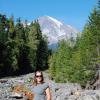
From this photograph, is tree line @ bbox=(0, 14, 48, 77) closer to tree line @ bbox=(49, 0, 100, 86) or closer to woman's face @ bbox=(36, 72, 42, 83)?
tree line @ bbox=(49, 0, 100, 86)

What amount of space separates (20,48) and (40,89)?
105641 millimetres

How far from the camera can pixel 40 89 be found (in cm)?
1277

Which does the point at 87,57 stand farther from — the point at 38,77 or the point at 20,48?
the point at 38,77

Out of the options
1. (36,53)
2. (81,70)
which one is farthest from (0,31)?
(81,70)

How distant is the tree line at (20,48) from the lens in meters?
110

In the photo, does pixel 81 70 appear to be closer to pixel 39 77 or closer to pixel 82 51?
pixel 82 51

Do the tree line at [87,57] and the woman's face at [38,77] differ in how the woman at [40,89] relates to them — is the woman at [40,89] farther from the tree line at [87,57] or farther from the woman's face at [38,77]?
the tree line at [87,57]

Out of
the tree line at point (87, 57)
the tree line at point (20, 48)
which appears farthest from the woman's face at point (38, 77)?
the tree line at point (20, 48)

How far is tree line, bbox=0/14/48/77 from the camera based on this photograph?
110 m

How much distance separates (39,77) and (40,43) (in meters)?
122

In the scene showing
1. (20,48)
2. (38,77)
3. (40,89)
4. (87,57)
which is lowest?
(40,89)

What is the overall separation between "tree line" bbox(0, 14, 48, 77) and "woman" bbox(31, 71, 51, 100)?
94.0 m

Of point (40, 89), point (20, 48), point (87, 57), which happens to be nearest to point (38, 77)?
point (40, 89)

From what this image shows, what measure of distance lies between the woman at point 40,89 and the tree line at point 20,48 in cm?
9397
